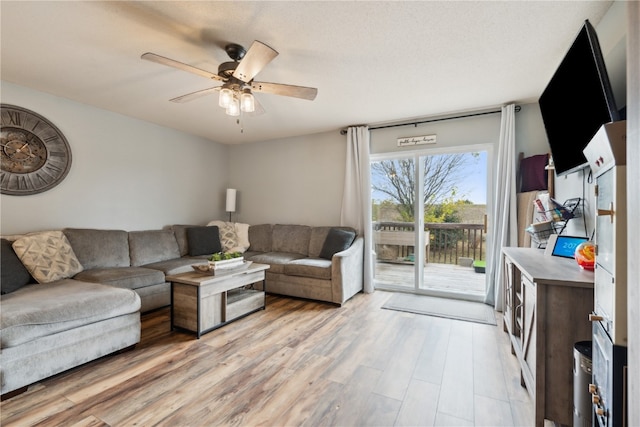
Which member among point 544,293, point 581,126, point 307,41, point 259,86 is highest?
point 307,41

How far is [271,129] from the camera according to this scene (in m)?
4.36

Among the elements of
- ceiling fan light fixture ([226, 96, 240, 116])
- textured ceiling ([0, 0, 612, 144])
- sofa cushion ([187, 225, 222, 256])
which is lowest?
sofa cushion ([187, 225, 222, 256])

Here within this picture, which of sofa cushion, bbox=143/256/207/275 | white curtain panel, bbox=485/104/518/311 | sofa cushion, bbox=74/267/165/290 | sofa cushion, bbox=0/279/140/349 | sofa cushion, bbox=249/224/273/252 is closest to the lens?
sofa cushion, bbox=0/279/140/349

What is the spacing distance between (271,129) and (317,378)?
3468 millimetres

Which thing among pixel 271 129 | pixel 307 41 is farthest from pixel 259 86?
pixel 271 129

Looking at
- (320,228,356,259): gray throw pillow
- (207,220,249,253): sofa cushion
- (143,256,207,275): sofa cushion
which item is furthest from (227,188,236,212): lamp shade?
(320,228,356,259): gray throw pillow

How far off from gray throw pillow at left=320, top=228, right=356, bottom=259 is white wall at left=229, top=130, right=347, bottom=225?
0.53m

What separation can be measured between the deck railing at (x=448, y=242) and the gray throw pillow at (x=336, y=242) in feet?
2.44

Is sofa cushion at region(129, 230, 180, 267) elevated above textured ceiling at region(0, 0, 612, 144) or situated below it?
below

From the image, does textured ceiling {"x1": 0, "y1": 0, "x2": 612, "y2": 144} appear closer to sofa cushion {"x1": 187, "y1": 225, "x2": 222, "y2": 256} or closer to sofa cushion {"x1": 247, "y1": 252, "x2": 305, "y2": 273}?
sofa cushion {"x1": 187, "y1": 225, "x2": 222, "y2": 256}

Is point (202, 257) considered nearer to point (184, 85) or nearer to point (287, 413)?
point (184, 85)

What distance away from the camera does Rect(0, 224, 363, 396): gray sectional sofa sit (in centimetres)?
177

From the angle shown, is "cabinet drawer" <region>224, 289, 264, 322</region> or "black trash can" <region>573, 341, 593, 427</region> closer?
"black trash can" <region>573, 341, 593, 427</region>

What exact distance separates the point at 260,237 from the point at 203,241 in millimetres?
866
